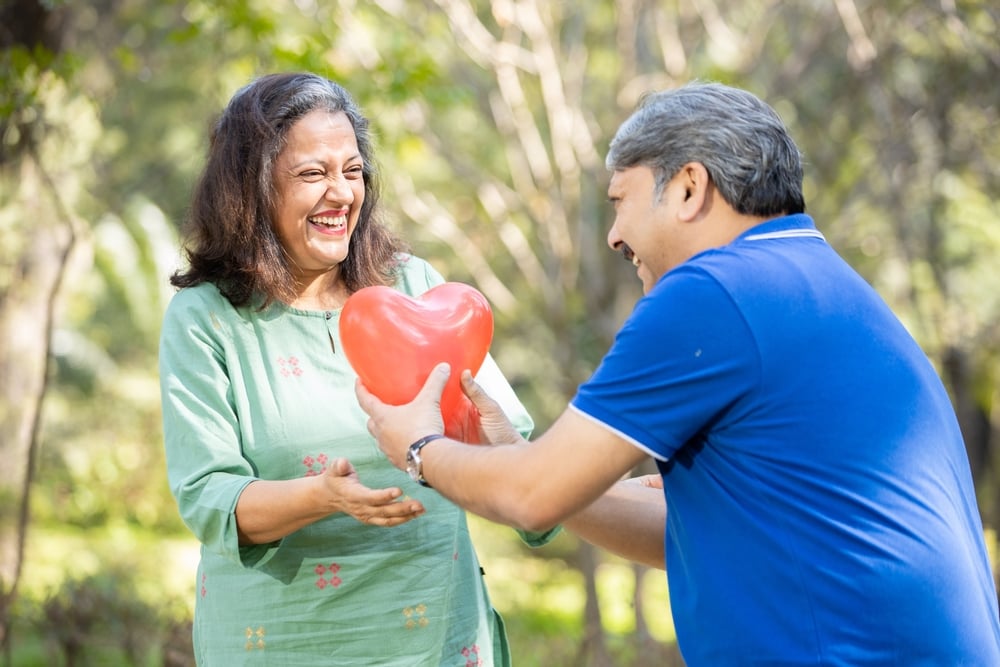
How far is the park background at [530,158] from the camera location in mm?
5918

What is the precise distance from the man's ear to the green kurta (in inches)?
27.6

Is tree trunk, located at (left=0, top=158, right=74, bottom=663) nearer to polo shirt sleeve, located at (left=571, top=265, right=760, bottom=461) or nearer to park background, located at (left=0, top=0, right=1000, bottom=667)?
park background, located at (left=0, top=0, right=1000, bottom=667)

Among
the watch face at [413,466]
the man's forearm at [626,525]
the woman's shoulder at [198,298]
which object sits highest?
the woman's shoulder at [198,298]

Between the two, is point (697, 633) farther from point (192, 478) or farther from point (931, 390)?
point (192, 478)

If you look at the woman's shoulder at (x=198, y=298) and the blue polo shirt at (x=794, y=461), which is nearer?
the blue polo shirt at (x=794, y=461)

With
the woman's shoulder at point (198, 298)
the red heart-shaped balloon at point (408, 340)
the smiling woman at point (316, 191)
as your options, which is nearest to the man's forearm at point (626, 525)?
the red heart-shaped balloon at point (408, 340)

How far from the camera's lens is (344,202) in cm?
248

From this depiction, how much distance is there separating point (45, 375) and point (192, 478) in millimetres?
3805

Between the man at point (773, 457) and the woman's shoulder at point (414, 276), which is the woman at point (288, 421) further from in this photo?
the man at point (773, 457)

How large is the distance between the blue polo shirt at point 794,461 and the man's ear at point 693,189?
13cm

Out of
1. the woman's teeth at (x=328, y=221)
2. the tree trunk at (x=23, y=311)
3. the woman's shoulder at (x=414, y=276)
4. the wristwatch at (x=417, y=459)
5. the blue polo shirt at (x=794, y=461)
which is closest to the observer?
the blue polo shirt at (x=794, y=461)

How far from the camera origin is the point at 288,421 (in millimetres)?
2355

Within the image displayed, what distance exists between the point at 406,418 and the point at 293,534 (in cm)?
42

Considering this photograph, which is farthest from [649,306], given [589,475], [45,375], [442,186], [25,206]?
[442,186]
